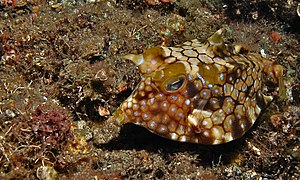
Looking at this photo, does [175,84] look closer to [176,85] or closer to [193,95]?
[176,85]

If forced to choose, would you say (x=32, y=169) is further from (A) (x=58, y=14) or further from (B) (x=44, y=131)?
(A) (x=58, y=14)

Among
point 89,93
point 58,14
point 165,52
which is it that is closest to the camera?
point 165,52

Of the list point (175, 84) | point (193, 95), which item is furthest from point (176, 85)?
point (193, 95)

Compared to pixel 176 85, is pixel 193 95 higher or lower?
lower

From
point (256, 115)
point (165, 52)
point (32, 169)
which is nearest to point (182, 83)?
point (165, 52)
